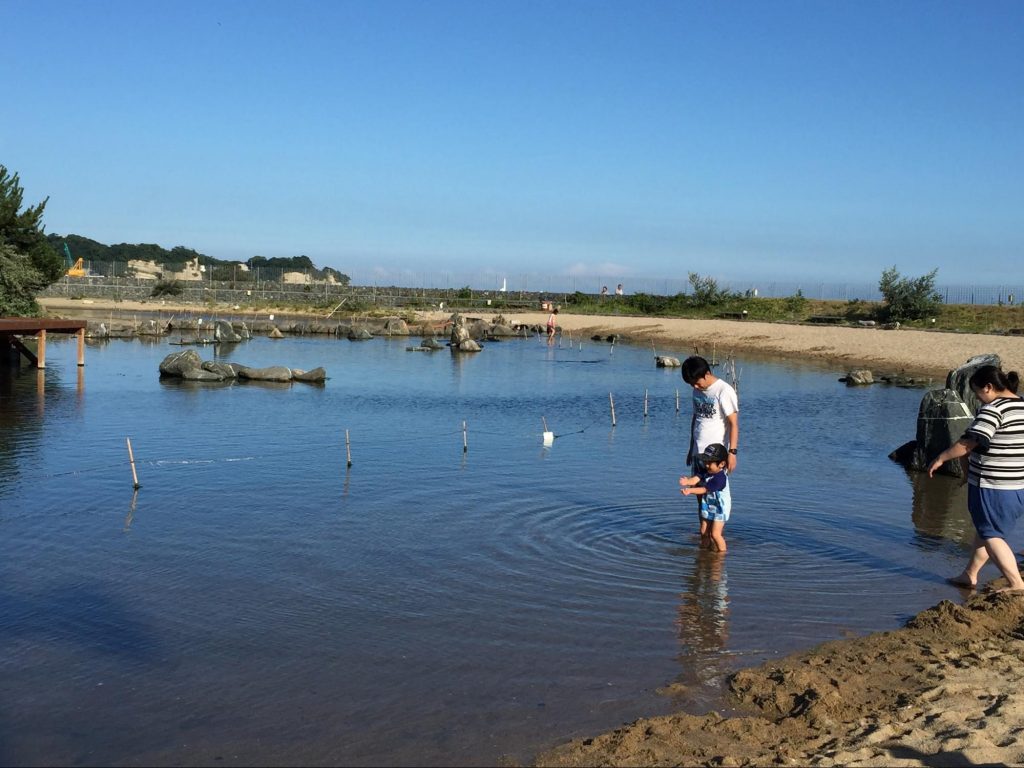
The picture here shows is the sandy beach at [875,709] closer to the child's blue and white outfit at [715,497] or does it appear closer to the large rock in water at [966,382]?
the child's blue and white outfit at [715,497]

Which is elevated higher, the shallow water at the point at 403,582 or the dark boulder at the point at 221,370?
the dark boulder at the point at 221,370

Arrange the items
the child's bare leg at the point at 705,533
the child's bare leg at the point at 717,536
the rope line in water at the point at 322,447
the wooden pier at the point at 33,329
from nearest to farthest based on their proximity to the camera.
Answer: the child's bare leg at the point at 717,536, the child's bare leg at the point at 705,533, the rope line in water at the point at 322,447, the wooden pier at the point at 33,329

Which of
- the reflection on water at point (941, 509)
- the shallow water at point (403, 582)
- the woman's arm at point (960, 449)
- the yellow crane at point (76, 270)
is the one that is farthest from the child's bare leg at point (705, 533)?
the yellow crane at point (76, 270)

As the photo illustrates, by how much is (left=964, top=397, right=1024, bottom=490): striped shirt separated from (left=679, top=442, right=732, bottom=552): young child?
2182mm

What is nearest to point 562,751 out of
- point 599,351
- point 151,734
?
point 151,734

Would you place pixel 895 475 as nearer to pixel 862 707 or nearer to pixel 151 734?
pixel 862 707

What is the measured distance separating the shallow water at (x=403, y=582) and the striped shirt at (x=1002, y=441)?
1.40m

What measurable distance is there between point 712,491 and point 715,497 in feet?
0.41

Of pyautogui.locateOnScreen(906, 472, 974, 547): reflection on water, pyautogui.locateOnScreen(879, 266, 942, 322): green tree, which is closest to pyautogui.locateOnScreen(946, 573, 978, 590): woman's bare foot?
pyautogui.locateOnScreen(906, 472, 974, 547): reflection on water

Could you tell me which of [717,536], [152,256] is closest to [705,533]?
[717,536]

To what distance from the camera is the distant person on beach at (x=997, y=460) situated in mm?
7797

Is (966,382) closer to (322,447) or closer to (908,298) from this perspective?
(322,447)

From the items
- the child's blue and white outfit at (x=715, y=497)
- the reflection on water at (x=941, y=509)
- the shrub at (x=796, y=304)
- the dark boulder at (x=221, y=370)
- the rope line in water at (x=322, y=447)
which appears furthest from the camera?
the shrub at (x=796, y=304)

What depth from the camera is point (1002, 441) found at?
25.6ft
